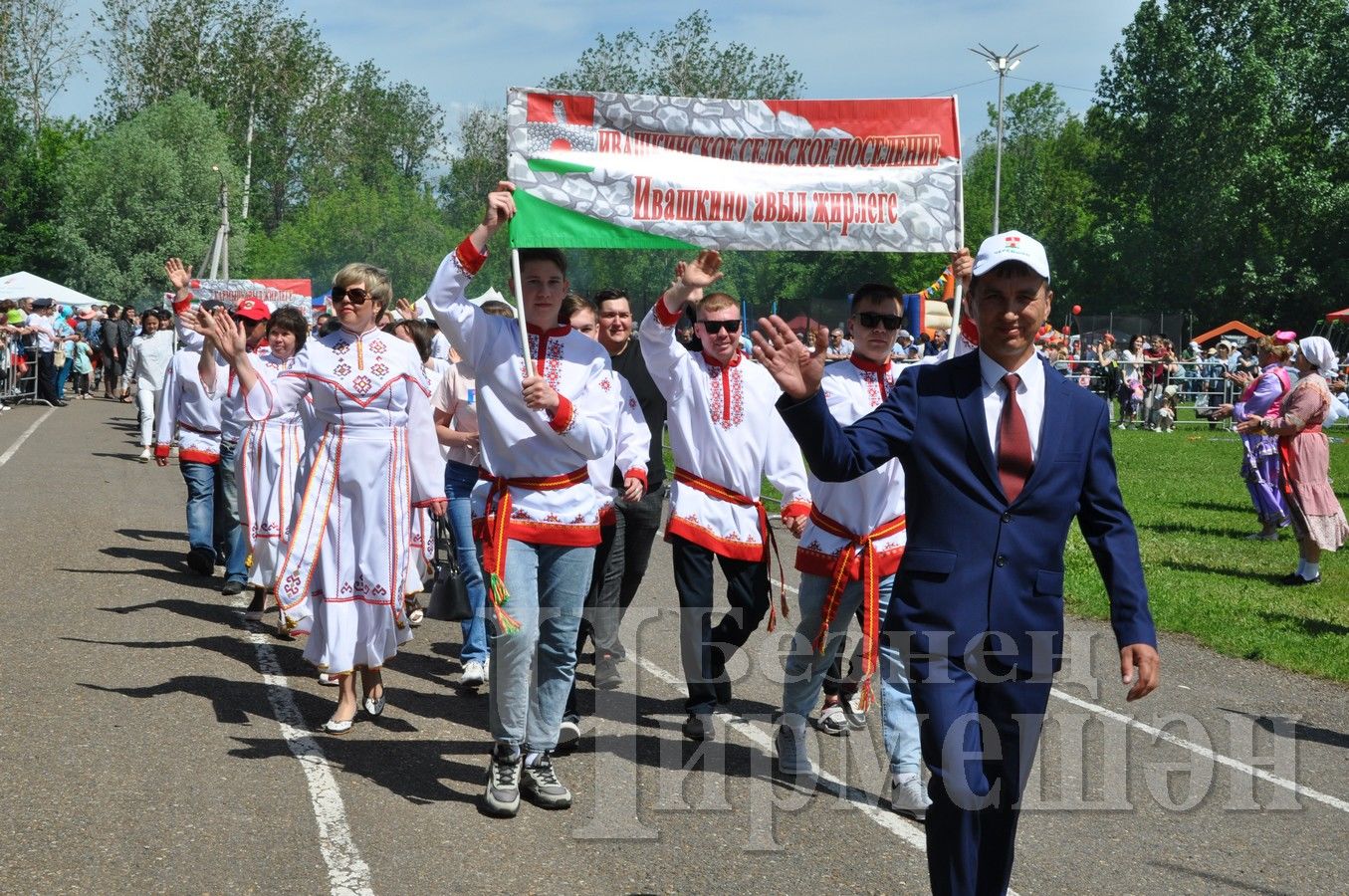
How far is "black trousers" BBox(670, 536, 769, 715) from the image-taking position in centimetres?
722

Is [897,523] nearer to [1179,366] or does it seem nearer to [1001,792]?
[1001,792]

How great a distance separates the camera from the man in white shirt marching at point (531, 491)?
5.97 meters

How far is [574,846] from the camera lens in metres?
5.61

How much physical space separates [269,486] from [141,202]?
55.6 m

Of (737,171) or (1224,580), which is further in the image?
(1224,580)

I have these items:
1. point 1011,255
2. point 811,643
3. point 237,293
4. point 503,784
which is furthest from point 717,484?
point 237,293

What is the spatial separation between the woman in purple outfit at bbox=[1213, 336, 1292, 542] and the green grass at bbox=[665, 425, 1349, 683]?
351 millimetres

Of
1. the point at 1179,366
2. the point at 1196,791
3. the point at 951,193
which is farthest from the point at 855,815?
the point at 1179,366

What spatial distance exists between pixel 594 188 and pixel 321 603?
2408 millimetres

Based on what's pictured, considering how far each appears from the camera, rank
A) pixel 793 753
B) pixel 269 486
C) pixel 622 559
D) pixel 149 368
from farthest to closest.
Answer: pixel 149 368 → pixel 269 486 → pixel 622 559 → pixel 793 753

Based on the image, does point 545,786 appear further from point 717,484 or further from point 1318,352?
point 1318,352

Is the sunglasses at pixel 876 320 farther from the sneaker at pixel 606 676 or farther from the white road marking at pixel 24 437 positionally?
the white road marking at pixel 24 437

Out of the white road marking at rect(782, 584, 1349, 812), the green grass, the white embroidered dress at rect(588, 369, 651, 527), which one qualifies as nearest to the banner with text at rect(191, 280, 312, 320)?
the green grass

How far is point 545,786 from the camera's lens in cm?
611
